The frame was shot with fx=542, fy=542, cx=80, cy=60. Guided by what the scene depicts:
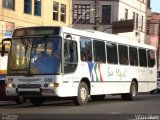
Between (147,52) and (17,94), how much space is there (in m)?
10.7

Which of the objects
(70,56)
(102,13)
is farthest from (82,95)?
(102,13)

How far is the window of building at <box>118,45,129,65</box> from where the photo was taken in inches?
1013

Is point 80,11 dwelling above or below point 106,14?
above

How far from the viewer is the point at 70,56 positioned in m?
20.9

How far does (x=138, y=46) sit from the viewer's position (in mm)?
28250

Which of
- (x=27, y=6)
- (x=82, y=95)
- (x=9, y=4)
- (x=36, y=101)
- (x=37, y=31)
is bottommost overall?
(x=36, y=101)

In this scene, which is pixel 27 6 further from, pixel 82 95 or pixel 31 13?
pixel 82 95

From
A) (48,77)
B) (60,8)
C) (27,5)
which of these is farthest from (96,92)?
(60,8)

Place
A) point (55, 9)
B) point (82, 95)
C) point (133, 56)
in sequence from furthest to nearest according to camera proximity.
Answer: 1. point (55, 9)
2. point (133, 56)
3. point (82, 95)

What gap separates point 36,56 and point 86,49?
2.56m

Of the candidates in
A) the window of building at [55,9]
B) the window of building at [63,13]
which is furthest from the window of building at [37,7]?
the window of building at [63,13]

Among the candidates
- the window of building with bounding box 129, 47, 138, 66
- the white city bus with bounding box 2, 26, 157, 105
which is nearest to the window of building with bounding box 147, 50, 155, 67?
the window of building with bounding box 129, 47, 138, 66

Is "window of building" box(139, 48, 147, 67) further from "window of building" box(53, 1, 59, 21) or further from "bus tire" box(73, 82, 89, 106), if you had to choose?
"window of building" box(53, 1, 59, 21)

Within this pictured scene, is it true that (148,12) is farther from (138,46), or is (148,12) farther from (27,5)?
(138,46)
